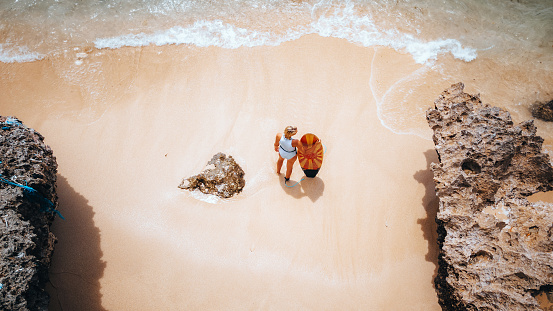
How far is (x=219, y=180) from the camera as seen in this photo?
503 centimetres

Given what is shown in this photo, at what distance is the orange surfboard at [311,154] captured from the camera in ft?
15.4

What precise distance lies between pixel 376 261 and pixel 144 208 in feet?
13.0

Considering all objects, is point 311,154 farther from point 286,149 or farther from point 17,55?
point 17,55

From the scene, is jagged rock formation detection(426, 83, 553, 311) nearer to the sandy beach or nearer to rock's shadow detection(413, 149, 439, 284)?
rock's shadow detection(413, 149, 439, 284)

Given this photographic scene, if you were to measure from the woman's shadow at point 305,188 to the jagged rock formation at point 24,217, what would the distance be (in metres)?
3.52

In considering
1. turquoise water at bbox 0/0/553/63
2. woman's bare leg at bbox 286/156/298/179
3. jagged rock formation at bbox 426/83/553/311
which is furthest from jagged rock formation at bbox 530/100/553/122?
woman's bare leg at bbox 286/156/298/179

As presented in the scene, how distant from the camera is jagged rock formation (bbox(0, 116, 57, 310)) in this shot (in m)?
3.19

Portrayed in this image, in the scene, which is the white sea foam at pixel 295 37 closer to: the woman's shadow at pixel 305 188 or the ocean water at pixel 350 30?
the ocean water at pixel 350 30

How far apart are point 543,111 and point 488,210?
3.48 m

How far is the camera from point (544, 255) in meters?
3.49

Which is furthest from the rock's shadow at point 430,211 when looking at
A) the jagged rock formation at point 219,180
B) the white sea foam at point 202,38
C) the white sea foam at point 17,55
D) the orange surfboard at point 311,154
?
the white sea foam at point 17,55

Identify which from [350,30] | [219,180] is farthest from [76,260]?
[350,30]

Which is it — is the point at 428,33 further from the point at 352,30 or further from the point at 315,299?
the point at 315,299

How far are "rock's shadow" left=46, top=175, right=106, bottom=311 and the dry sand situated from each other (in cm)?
2
